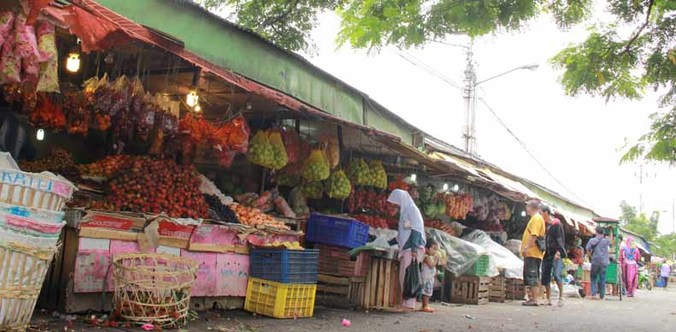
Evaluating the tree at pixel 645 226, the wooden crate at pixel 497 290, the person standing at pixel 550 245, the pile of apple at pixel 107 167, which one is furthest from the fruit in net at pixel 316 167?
the tree at pixel 645 226

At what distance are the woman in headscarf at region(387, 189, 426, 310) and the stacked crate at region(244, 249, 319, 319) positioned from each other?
186 centimetres

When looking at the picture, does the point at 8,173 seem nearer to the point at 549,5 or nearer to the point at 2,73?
the point at 2,73

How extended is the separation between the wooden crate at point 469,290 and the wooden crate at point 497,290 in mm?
1139

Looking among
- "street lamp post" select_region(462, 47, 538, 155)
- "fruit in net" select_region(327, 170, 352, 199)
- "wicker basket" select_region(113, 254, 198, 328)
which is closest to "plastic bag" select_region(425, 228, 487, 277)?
"fruit in net" select_region(327, 170, 352, 199)

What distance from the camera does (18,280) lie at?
183 inches

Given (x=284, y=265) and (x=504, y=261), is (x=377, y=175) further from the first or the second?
(x=504, y=261)

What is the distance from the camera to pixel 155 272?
226 inches

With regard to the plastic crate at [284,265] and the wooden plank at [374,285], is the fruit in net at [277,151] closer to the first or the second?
the plastic crate at [284,265]

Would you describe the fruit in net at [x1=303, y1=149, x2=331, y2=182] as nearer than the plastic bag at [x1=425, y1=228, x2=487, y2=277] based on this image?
Yes

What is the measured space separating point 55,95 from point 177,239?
2230 mm

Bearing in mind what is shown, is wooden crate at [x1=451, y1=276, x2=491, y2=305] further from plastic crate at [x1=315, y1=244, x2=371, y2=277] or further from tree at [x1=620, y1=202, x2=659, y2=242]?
tree at [x1=620, y1=202, x2=659, y2=242]

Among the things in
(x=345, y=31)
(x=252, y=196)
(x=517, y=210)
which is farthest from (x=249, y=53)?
(x=517, y=210)

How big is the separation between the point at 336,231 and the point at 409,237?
1.15 m

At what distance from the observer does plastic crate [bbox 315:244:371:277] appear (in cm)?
901
